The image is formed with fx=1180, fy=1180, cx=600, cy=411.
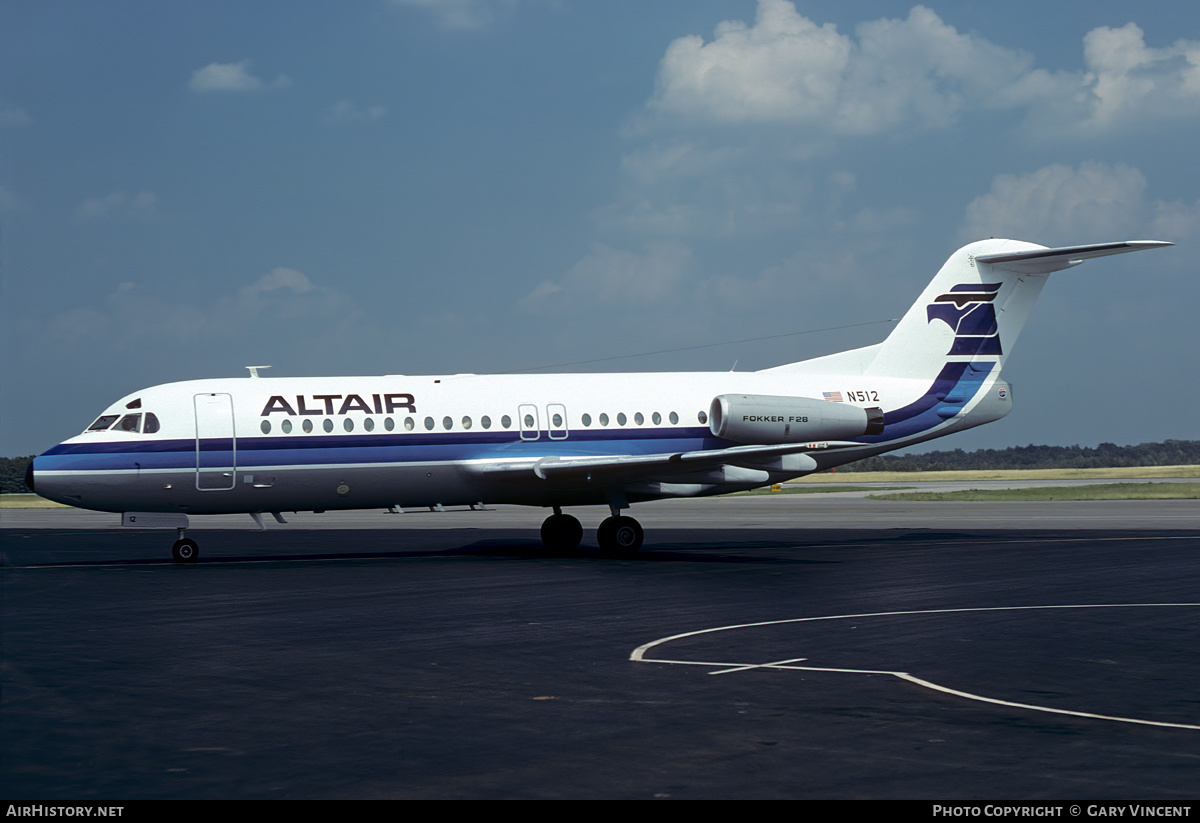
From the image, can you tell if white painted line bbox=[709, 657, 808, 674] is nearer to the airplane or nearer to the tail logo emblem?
the airplane

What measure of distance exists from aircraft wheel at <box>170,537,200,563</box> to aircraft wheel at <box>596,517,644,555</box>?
32.7 feet

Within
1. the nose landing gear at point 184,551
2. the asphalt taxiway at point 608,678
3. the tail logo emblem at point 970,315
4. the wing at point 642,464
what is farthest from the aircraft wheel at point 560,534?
the tail logo emblem at point 970,315

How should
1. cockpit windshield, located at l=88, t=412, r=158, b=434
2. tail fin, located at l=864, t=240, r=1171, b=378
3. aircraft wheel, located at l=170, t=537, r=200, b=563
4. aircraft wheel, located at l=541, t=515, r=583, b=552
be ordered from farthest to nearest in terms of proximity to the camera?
tail fin, located at l=864, t=240, r=1171, b=378 → aircraft wheel, located at l=541, t=515, r=583, b=552 → aircraft wheel, located at l=170, t=537, r=200, b=563 → cockpit windshield, located at l=88, t=412, r=158, b=434

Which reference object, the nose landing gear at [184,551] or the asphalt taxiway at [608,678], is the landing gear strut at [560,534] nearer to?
the asphalt taxiway at [608,678]

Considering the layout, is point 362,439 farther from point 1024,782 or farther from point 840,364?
point 1024,782

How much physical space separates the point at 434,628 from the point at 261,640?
2416 millimetres


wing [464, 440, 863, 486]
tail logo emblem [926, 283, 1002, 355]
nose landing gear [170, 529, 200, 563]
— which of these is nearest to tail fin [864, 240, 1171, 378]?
tail logo emblem [926, 283, 1002, 355]

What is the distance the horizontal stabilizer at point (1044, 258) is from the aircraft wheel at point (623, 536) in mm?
13459

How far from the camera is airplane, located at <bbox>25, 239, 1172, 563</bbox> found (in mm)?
27906

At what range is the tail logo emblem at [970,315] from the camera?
114 feet

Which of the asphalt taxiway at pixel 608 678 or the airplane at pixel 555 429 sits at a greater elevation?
the airplane at pixel 555 429

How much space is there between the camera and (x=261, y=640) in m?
15.9

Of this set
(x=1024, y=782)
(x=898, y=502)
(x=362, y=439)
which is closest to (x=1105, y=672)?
(x=1024, y=782)

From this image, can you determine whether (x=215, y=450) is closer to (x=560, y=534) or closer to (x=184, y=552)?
(x=184, y=552)
